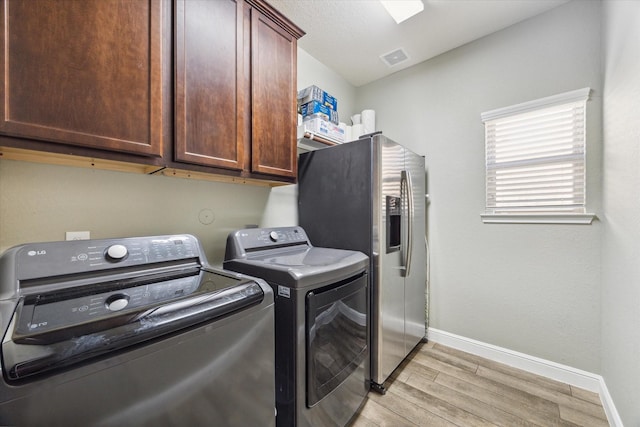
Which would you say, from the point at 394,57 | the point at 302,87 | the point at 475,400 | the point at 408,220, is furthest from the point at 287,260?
the point at 394,57

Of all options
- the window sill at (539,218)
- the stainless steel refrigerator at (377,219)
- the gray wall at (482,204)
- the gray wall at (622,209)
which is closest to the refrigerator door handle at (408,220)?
the stainless steel refrigerator at (377,219)

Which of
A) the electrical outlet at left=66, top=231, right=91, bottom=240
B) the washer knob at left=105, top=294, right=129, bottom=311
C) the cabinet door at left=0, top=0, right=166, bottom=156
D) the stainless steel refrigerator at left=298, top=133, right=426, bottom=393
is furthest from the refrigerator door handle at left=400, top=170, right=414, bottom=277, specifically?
the electrical outlet at left=66, top=231, right=91, bottom=240

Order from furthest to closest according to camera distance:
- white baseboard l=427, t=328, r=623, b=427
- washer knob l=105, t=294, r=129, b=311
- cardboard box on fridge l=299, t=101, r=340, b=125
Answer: cardboard box on fridge l=299, t=101, r=340, b=125 < white baseboard l=427, t=328, r=623, b=427 < washer knob l=105, t=294, r=129, b=311

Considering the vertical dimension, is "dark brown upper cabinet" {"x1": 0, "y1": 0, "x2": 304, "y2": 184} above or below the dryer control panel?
above

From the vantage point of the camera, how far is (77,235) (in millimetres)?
1201

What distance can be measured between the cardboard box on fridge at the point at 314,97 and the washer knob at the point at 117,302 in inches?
74.5

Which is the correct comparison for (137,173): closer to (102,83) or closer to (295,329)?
(102,83)

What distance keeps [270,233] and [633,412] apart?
2076mm

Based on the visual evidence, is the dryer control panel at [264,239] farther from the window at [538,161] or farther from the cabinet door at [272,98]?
the window at [538,161]

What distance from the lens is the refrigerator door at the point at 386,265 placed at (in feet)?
5.69

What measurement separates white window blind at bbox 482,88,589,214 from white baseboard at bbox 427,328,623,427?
3.79ft

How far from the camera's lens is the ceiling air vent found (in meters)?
2.44

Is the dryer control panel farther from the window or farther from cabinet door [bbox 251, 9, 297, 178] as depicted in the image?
the window

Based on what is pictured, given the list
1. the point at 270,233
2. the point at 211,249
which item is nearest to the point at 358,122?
the point at 270,233
